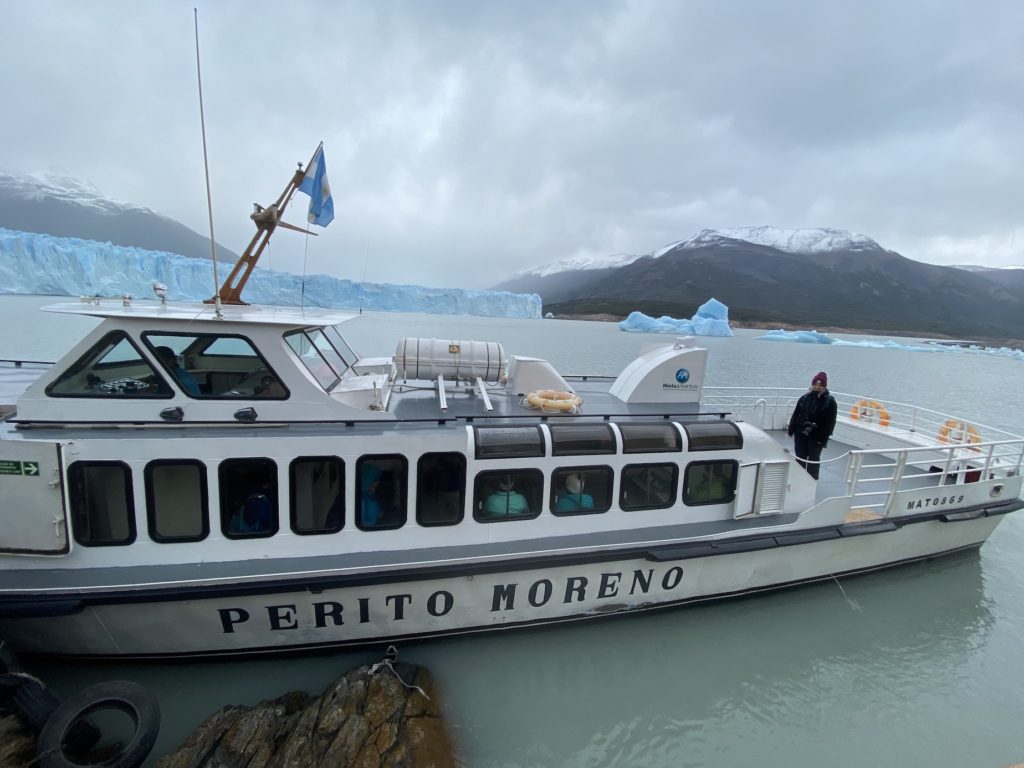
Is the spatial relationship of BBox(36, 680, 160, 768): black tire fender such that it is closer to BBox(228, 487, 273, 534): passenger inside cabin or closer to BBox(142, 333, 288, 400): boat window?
BBox(228, 487, 273, 534): passenger inside cabin

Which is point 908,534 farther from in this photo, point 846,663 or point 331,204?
point 331,204

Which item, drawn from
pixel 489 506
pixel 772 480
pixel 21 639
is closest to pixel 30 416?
pixel 21 639

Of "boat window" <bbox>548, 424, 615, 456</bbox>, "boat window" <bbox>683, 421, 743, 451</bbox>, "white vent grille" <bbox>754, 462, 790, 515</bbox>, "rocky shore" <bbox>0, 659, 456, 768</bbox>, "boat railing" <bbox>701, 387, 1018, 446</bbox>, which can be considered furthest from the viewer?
"boat railing" <bbox>701, 387, 1018, 446</bbox>

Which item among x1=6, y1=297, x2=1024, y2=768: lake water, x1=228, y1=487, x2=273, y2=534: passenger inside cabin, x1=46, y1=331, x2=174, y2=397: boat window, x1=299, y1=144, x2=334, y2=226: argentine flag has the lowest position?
x1=6, y1=297, x2=1024, y2=768: lake water

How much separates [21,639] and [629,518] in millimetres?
5454

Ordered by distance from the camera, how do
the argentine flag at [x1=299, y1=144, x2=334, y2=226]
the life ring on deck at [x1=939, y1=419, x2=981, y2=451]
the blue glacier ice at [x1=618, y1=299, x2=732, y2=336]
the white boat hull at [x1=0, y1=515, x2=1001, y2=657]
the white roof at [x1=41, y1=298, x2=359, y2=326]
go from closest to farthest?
the white boat hull at [x1=0, y1=515, x2=1001, y2=657], the white roof at [x1=41, y1=298, x2=359, y2=326], the argentine flag at [x1=299, y1=144, x2=334, y2=226], the life ring on deck at [x1=939, y1=419, x2=981, y2=451], the blue glacier ice at [x1=618, y1=299, x2=732, y2=336]

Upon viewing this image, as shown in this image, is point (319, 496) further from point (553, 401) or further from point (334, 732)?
point (553, 401)

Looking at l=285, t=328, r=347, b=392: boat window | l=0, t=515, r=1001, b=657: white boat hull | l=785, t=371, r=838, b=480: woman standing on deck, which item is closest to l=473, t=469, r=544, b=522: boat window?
l=0, t=515, r=1001, b=657: white boat hull

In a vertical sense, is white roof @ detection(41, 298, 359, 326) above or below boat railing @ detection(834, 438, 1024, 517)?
above

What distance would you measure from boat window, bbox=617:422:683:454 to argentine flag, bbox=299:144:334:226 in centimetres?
424

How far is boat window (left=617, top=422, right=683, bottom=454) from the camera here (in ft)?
16.8

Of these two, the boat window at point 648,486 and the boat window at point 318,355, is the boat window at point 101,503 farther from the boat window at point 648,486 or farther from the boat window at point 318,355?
the boat window at point 648,486

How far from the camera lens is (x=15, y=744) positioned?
11.3ft

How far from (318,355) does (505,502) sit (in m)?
2.67
